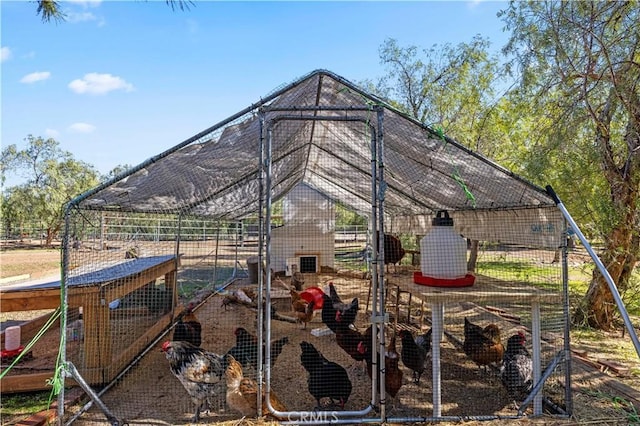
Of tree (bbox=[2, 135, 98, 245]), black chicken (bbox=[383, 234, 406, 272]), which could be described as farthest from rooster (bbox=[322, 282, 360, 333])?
tree (bbox=[2, 135, 98, 245])

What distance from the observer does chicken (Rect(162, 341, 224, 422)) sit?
9.83ft

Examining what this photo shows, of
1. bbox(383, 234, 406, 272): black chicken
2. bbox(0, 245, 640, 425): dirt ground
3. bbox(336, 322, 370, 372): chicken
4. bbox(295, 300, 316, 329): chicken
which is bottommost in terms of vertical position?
bbox(0, 245, 640, 425): dirt ground

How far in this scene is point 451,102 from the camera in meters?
12.3

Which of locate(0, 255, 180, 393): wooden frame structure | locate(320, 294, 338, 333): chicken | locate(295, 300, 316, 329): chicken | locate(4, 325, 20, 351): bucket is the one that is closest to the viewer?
locate(0, 255, 180, 393): wooden frame structure

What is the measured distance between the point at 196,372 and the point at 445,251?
2.17 m

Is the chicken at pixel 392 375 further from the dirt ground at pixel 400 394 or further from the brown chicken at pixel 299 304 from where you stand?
the brown chicken at pixel 299 304

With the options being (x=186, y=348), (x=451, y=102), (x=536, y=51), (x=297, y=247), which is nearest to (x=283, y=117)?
(x=186, y=348)

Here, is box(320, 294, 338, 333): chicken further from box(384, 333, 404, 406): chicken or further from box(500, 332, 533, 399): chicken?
box(500, 332, 533, 399): chicken

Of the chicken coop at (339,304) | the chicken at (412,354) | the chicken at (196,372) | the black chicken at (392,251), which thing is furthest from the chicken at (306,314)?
the chicken at (196,372)

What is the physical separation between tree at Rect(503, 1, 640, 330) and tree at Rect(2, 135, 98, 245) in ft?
80.8

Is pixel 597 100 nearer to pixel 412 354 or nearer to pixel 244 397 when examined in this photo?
pixel 412 354

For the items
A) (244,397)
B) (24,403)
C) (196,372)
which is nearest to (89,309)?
(24,403)

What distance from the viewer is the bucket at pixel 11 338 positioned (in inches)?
152

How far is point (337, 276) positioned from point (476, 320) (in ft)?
17.0
